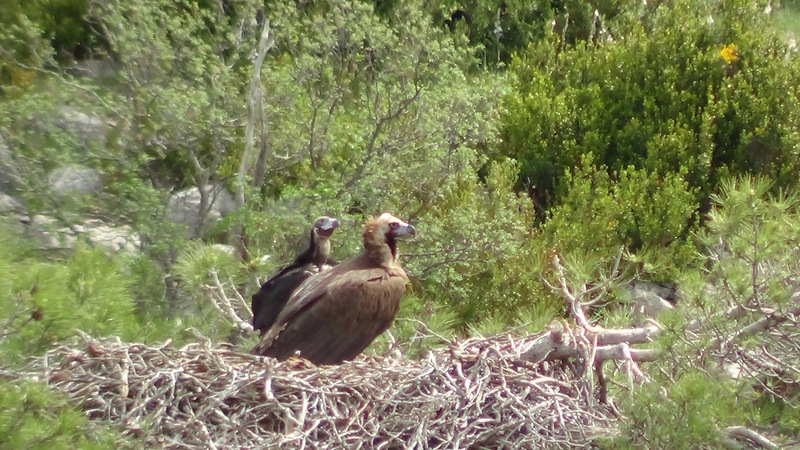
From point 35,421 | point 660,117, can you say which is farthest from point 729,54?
point 35,421

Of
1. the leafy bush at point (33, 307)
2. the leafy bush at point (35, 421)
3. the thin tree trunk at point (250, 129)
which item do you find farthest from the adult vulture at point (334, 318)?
the leafy bush at point (35, 421)

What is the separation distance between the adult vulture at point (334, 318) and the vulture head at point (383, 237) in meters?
0.20

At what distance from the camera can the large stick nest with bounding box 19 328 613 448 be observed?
5078 millimetres

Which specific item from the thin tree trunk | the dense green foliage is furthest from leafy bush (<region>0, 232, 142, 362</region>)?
the thin tree trunk

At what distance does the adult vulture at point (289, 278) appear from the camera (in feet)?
22.7

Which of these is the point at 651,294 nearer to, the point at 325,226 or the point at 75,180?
the point at 325,226

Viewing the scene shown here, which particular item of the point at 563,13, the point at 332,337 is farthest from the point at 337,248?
→ the point at 563,13

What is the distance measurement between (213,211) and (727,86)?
490cm

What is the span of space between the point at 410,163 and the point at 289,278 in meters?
2.28

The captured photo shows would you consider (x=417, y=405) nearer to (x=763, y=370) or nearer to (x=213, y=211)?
(x=763, y=370)

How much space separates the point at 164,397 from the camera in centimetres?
526

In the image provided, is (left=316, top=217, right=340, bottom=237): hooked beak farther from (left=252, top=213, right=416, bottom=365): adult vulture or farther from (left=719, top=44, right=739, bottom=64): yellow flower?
(left=719, top=44, right=739, bottom=64): yellow flower

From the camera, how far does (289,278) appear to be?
717 cm

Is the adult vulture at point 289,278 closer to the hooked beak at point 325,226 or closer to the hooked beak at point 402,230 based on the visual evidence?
the hooked beak at point 325,226
